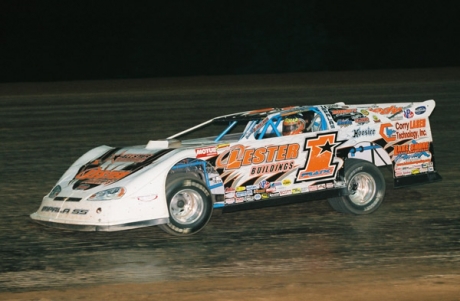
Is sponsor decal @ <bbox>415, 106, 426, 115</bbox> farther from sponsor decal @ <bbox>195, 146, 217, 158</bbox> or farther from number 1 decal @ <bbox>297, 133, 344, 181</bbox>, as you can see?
sponsor decal @ <bbox>195, 146, 217, 158</bbox>

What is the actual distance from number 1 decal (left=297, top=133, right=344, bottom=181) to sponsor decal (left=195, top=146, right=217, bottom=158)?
107cm

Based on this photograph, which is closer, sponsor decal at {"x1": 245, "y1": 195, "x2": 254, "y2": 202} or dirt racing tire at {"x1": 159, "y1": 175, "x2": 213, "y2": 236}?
dirt racing tire at {"x1": 159, "y1": 175, "x2": 213, "y2": 236}

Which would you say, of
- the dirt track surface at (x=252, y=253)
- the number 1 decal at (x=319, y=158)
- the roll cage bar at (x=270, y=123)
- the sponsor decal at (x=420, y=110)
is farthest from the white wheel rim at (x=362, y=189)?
the sponsor decal at (x=420, y=110)

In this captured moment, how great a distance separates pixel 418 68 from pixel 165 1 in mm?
10744

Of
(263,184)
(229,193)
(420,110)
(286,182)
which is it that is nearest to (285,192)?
(286,182)

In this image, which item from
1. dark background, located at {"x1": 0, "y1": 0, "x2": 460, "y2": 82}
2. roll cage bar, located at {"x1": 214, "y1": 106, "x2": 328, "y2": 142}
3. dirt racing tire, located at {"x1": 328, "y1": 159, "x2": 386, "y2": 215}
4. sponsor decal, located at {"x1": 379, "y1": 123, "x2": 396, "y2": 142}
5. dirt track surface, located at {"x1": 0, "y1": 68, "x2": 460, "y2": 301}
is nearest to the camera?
dirt track surface, located at {"x1": 0, "y1": 68, "x2": 460, "y2": 301}

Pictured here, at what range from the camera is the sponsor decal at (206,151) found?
29.6 feet

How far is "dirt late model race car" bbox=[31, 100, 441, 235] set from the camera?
870 cm

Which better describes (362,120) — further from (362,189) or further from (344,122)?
(362,189)

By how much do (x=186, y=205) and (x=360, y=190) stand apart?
222cm

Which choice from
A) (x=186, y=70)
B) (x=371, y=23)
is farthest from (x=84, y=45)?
(x=371, y=23)

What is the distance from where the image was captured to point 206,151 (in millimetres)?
9070

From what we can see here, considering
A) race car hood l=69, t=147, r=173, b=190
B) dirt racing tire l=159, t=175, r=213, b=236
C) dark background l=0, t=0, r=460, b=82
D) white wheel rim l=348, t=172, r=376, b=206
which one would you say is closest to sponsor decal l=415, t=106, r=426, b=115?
white wheel rim l=348, t=172, r=376, b=206

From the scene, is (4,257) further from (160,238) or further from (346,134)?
(346,134)
